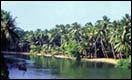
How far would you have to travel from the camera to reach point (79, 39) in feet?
356

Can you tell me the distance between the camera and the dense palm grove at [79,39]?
5209 centimetres

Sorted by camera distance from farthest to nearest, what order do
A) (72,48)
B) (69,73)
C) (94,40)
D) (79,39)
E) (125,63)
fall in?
(79,39), (72,48), (94,40), (125,63), (69,73)

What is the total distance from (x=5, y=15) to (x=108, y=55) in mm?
50947

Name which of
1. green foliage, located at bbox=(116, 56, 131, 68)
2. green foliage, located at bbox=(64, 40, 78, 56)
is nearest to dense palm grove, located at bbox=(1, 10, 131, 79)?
green foliage, located at bbox=(64, 40, 78, 56)

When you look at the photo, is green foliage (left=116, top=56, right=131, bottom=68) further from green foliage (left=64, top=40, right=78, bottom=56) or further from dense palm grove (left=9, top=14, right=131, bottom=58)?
green foliage (left=64, top=40, right=78, bottom=56)

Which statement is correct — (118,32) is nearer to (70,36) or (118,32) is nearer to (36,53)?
(70,36)

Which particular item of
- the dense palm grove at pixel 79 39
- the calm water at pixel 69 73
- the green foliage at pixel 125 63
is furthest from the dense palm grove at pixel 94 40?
the calm water at pixel 69 73

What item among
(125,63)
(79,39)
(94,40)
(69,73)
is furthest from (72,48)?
(69,73)

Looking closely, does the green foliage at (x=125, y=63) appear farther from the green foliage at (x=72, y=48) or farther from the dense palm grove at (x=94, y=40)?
the green foliage at (x=72, y=48)

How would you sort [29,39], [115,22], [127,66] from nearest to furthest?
1. [127,66]
2. [115,22]
3. [29,39]

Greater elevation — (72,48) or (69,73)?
(72,48)

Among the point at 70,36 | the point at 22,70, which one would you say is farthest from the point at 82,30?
the point at 22,70

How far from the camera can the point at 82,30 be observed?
106m

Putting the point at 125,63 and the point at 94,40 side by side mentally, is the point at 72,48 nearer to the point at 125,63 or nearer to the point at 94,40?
the point at 94,40
